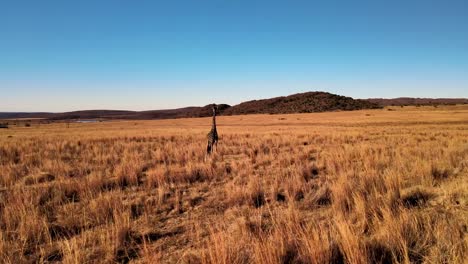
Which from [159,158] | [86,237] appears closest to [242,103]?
[159,158]

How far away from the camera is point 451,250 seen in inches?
113

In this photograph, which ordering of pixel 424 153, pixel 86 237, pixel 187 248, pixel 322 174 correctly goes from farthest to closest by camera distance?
1. pixel 424 153
2. pixel 322 174
3. pixel 86 237
4. pixel 187 248

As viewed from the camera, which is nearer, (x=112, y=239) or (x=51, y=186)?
(x=112, y=239)

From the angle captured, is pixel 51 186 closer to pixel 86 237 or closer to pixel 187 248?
pixel 86 237

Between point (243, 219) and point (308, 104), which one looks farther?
point (308, 104)

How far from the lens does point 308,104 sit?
97188 mm

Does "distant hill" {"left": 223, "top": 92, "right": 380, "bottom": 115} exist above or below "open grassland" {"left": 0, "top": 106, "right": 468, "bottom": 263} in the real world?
above

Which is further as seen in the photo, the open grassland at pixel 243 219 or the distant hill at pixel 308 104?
the distant hill at pixel 308 104

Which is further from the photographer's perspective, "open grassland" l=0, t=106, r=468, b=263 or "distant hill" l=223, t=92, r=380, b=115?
"distant hill" l=223, t=92, r=380, b=115

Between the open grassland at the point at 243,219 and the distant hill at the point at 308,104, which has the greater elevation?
the distant hill at the point at 308,104

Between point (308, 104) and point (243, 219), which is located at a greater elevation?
point (308, 104)

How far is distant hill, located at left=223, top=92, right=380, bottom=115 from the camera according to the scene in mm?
87625

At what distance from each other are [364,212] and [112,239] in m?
3.60

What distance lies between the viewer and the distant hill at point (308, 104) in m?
87.6
